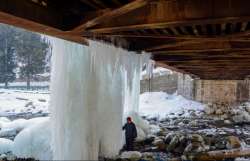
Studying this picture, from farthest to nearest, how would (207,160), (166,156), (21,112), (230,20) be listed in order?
1. (21,112)
2. (166,156)
3. (207,160)
4. (230,20)

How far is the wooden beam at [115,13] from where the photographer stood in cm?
522

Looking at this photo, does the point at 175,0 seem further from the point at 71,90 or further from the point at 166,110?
the point at 166,110

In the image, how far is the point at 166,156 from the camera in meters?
12.0

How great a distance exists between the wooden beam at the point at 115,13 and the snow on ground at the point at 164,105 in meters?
18.1

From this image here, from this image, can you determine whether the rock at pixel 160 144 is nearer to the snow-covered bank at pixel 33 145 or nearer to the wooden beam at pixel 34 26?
the snow-covered bank at pixel 33 145

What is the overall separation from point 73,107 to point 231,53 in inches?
205

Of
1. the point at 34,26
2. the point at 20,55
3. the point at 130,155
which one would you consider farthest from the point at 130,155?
the point at 20,55

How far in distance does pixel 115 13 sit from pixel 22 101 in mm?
30319

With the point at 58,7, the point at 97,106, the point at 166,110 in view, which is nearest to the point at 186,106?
the point at 166,110

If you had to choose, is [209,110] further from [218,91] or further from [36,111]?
[36,111]

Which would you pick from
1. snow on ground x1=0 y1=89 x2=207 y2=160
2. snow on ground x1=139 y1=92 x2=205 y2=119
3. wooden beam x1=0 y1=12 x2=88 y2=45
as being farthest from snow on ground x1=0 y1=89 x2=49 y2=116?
wooden beam x1=0 y1=12 x2=88 y2=45

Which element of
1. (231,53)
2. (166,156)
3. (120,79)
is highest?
(231,53)

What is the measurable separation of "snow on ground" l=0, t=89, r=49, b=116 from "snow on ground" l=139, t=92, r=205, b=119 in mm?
8389

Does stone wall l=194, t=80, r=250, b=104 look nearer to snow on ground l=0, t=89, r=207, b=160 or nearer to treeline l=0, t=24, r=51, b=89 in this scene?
snow on ground l=0, t=89, r=207, b=160
